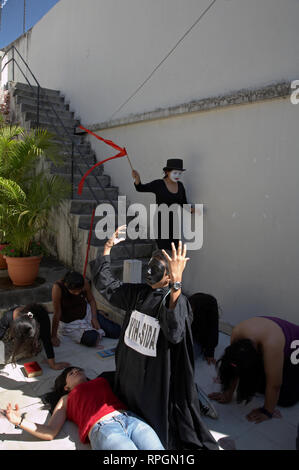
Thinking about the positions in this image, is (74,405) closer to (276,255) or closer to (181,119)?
(276,255)

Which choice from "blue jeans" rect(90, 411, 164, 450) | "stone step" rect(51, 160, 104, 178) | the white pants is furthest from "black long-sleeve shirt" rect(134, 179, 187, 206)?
"blue jeans" rect(90, 411, 164, 450)

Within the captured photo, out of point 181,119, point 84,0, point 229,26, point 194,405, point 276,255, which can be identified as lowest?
point 194,405

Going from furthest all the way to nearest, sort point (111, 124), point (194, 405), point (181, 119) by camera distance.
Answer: point (111, 124) → point (181, 119) → point (194, 405)

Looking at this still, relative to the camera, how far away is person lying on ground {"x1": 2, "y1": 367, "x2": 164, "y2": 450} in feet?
6.31

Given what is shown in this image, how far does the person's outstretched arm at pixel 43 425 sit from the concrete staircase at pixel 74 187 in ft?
8.07

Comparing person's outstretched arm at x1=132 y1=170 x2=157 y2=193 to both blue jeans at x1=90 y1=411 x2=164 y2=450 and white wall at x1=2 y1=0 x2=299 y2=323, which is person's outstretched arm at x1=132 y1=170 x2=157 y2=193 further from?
blue jeans at x1=90 y1=411 x2=164 y2=450

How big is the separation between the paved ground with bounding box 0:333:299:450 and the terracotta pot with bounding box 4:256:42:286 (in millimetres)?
1543

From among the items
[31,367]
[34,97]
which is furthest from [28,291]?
[34,97]

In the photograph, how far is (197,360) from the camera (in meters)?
3.45

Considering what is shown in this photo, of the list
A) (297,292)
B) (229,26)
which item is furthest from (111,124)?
(297,292)

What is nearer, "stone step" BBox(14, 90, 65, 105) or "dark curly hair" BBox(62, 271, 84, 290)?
"dark curly hair" BBox(62, 271, 84, 290)

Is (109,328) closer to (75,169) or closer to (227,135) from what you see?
(227,135)

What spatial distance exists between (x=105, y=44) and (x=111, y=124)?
1640 mm

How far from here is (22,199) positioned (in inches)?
181
